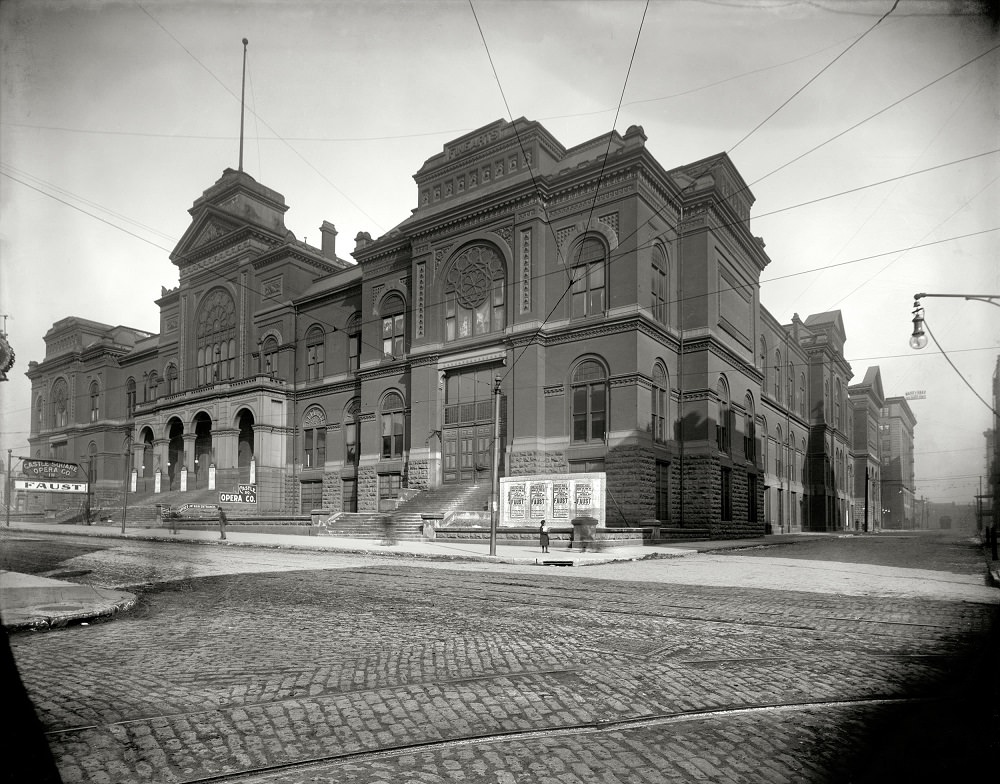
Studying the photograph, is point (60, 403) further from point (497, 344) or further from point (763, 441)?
point (763, 441)

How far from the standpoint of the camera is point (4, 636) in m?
2.26

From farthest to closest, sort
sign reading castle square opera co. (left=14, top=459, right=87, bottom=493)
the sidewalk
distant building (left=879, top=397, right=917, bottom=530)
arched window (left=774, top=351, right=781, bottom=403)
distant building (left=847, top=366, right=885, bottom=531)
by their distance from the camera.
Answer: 1. distant building (left=879, top=397, right=917, bottom=530)
2. distant building (left=847, top=366, right=885, bottom=531)
3. arched window (left=774, top=351, right=781, bottom=403)
4. sign reading castle square opera co. (left=14, top=459, right=87, bottom=493)
5. the sidewalk

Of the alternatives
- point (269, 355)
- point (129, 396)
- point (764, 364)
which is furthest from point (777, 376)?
point (129, 396)

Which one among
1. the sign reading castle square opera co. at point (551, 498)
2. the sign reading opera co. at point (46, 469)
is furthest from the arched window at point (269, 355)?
the sign reading castle square opera co. at point (551, 498)

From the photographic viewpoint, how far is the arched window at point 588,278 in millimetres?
28641

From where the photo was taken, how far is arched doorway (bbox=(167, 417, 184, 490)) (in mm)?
45094

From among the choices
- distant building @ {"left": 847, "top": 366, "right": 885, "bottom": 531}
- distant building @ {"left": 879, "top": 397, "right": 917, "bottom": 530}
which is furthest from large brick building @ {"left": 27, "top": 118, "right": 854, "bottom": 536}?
distant building @ {"left": 879, "top": 397, "right": 917, "bottom": 530}

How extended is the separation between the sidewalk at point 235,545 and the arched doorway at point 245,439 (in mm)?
7919

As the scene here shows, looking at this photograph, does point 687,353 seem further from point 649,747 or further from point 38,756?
point 38,756

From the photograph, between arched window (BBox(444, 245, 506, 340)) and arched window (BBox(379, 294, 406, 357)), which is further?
arched window (BBox(379, 294, 406, 357))

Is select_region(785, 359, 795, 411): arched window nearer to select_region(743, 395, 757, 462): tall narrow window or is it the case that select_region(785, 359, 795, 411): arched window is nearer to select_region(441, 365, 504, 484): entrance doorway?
select_region(743, 395, 757, 462): tall narrow window

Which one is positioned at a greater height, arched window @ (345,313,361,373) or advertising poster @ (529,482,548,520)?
arched window @ (345,313,361,373)

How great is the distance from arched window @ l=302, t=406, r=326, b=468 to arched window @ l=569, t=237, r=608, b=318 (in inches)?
732

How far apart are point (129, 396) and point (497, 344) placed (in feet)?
132
